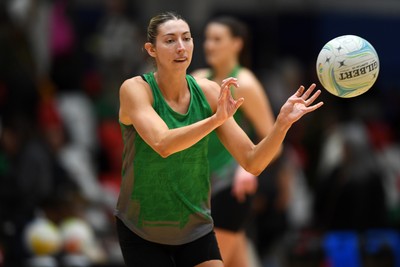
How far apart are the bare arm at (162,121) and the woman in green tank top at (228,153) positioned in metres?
1.88

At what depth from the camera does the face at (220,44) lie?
7914 mm

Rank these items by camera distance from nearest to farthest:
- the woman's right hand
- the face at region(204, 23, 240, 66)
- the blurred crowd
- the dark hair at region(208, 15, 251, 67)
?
the woman's right hand
the face at region(204, 23, 240, 66)
the dark hair at region(208, 15, 251, 67)
the blurred crowd

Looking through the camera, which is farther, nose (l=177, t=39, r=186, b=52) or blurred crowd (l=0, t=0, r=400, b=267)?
blurred crowd (l=0, t=0, r=400, b=267)

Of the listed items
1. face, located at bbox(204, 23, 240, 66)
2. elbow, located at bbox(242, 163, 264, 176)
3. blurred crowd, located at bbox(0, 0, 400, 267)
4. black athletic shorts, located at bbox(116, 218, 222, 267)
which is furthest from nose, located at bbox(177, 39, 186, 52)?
blurred crowd, located at bbox(0, 0, 400, 267)

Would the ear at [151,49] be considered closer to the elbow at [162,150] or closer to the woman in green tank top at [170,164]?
the woman in green tank top at [170,164]

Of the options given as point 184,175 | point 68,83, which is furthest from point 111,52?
point 184,175

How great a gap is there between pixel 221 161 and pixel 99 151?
540cm

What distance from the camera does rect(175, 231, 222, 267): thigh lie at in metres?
5.86

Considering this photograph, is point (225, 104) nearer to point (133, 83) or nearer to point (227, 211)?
point (133, 83)

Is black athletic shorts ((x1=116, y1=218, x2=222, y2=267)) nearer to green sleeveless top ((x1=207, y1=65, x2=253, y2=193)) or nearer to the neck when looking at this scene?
the neck

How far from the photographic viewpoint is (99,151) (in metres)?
12.9

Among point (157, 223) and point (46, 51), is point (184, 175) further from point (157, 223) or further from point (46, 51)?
point (46, 51)

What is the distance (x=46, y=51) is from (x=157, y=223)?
→ 25.0ft

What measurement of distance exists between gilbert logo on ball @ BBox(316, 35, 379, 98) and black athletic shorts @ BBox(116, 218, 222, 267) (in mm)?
1241
